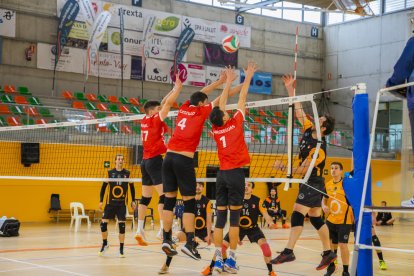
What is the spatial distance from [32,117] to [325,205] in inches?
495

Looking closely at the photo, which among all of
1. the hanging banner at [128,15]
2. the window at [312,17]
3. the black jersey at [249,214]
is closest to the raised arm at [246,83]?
the black jersey at [249,214]

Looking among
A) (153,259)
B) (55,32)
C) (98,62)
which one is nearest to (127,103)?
(98,62)

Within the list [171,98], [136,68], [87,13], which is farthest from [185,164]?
[136,68]

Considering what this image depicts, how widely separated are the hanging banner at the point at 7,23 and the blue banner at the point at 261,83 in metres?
12.9

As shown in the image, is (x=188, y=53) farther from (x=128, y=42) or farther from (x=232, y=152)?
(x=232, y=152)

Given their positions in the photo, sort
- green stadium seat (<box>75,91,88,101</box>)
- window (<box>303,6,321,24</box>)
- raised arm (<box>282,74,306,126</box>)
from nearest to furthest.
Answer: raised arm (<box>282,74,306,126</box>), green stadium seat (<box>75,91,88,101</box>), window (<box>303,6,321,24</box>)

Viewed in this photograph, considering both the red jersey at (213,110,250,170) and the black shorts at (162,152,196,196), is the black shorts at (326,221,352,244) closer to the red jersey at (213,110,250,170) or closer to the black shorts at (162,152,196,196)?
the red jersey at (213,110,250,170)

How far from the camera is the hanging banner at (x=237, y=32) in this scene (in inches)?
1292

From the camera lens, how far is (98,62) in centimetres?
2895

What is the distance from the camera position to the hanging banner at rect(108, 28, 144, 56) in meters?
29.4

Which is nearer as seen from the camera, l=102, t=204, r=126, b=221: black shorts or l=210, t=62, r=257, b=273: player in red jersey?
l=210, t=62, r=257, b=273: player in red jersey

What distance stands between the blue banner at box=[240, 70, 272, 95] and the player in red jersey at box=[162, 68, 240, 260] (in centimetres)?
2471

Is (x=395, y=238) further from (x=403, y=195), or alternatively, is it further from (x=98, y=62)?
(x=98, y=62)

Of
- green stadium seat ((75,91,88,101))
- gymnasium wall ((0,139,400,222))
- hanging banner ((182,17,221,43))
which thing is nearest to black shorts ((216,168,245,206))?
gymnasium wall ((0,139,400,222))
